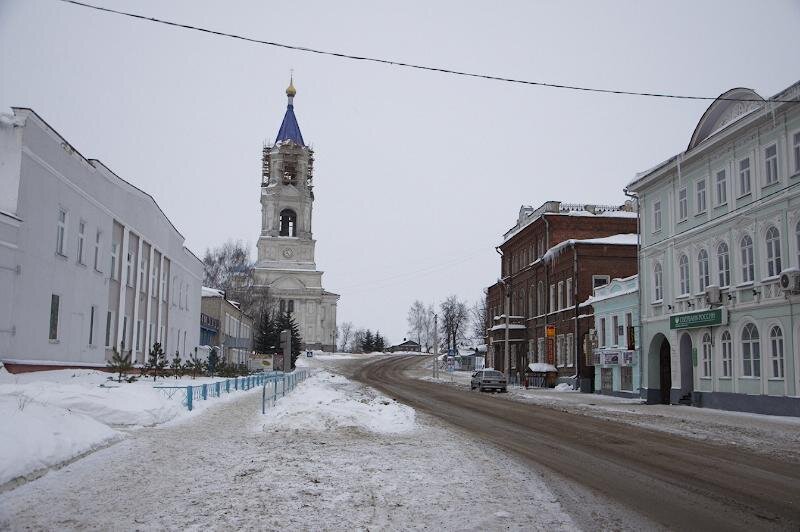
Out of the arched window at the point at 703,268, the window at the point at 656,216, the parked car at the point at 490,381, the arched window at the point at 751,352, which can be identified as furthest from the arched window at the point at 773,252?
the parked car at the point at 490,381

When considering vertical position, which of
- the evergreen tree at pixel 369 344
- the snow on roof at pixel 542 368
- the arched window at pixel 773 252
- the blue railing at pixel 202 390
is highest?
the arched window at pixel 773 252

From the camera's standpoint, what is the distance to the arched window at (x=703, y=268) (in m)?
29.4

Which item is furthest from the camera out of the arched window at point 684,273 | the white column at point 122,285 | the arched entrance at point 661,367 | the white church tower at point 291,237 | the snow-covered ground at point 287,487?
the white church tower at point 291,237

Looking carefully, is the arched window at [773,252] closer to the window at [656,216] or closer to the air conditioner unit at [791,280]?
the air conditioner unit at [791,280]

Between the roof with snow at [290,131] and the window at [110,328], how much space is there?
93460mm

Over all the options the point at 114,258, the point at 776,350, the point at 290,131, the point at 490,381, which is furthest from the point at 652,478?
the point at 290,131

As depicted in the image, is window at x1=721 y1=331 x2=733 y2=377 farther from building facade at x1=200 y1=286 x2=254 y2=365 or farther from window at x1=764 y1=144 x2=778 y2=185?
building facade at x1=200 y1=286 x2=254 y2=365

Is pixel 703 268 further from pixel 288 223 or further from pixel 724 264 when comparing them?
pixel 288 223

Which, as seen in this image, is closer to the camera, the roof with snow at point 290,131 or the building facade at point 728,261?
the building facade at point 728,261

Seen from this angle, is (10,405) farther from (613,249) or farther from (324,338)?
(324,338)

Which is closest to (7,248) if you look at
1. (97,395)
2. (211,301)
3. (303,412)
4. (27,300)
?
(27,300)

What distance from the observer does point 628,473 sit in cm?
1124

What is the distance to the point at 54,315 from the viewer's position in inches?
947

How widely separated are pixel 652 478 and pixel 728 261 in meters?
19.4
